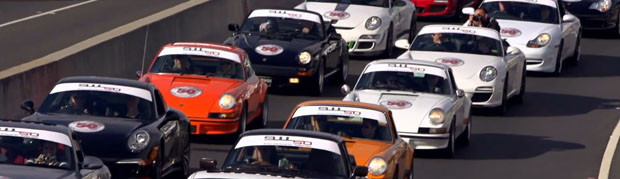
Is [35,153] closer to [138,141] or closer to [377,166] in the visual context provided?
[138,141]

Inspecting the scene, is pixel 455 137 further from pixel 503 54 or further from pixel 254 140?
pixel 254 140

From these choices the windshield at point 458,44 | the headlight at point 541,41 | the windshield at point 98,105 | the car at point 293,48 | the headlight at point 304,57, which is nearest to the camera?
the windshield at point 98,105

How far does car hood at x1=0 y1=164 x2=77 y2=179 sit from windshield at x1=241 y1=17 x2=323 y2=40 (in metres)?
13.1

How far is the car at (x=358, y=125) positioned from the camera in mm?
18750

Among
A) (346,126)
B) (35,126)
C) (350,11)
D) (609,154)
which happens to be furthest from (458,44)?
(35,126)

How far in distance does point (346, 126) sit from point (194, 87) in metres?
3.86

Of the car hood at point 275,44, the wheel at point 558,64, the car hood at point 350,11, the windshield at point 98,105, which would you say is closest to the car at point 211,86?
the car hood at point 275,44

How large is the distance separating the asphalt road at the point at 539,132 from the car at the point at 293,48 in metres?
0.36

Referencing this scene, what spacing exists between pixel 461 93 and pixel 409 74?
0.81 metres

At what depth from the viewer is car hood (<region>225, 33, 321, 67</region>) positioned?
1069 inches

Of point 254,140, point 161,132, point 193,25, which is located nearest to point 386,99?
point 161,132

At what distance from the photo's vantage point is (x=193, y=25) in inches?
1208

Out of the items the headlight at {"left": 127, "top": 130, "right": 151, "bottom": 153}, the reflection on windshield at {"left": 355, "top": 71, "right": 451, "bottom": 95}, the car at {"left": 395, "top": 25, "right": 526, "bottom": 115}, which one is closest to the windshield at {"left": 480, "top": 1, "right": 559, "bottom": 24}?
the car at {"left": 395, "top": 25, "right": 526, "bottom": 115}

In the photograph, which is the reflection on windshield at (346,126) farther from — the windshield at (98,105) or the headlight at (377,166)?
the windshield at (98,105)
